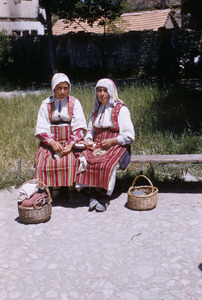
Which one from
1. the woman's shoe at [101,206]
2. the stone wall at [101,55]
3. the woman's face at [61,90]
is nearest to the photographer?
the woman's shoe at [101,206]

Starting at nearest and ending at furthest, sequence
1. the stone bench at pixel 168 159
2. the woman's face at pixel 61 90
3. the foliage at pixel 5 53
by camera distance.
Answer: the woman's face at pixel 61 90 < the stone bench at pixel 168 159 < the foliage at pixel 5 53

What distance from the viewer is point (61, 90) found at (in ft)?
14.5

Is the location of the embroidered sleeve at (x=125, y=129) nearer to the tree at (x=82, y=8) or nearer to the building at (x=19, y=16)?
→ the tree at (x=82, y=8)

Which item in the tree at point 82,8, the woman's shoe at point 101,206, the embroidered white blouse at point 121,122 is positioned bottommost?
the woman's shoe at point 101,206

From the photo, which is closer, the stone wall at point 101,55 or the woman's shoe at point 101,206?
the woman's shoe at point 101,206

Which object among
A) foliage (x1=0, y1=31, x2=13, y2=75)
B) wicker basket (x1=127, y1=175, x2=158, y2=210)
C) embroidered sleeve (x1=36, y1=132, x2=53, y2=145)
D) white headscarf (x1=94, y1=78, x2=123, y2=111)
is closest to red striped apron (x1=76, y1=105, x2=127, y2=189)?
wicker basket (x1=127, y1=175, x2=158, y2=210)

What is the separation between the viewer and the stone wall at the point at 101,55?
58.8 feet

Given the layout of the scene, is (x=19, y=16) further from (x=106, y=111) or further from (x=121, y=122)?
(x=121, y=122)

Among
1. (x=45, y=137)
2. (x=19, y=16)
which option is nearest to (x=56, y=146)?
(x=45, y=137)

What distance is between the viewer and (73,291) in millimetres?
2801

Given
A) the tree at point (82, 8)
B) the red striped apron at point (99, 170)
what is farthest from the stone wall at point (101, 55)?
the red striped apron at point (99, 170)

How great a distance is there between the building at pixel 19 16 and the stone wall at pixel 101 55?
6.96 metres

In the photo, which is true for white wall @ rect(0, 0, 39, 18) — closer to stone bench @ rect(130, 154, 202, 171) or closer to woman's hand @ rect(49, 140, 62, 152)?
woman's hand @ rect(49, 140, 62, 152)

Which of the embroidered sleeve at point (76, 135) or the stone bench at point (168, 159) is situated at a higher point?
the embroidered sleeve at point (76, 135)
